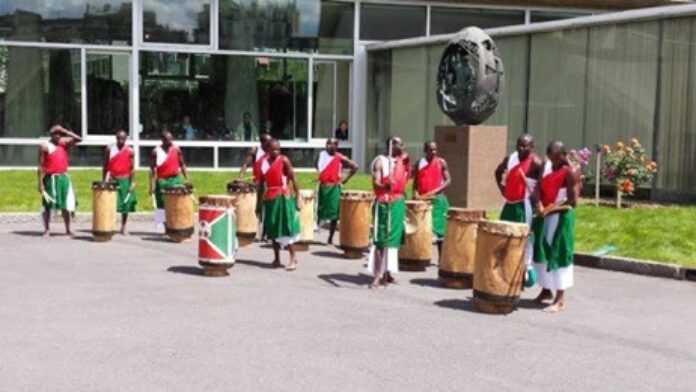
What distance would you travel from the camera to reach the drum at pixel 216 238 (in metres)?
11.8

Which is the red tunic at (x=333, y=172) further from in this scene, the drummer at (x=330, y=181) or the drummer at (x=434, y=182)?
the drummer at (x=434, y=182)

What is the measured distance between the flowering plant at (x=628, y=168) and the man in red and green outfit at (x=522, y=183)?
7.56m

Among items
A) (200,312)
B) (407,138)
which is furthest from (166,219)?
(407,138)

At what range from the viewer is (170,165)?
15.7 metres

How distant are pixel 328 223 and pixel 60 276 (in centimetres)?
541

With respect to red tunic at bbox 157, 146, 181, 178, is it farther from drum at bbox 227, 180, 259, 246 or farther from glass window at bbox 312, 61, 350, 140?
glass window at bbox 312, 61, 350, 140

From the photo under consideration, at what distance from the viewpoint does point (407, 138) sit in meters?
27.4

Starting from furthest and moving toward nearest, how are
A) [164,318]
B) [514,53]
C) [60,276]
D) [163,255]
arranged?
1. [514,53]
2. [163,255]
3. [60,276]
4. [164,318]

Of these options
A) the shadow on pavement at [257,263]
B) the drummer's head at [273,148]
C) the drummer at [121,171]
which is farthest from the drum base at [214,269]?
the drummer at [121,171]

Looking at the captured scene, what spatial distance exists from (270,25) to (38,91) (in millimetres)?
7119

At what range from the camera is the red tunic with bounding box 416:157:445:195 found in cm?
1318

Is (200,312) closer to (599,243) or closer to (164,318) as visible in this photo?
(164,318)

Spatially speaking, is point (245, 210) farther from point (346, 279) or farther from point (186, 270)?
point (346, 279)

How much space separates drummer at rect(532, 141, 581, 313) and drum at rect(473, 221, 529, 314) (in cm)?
52
